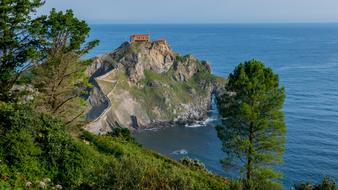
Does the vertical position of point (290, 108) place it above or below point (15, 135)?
below

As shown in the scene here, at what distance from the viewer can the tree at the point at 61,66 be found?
2619 centimetres

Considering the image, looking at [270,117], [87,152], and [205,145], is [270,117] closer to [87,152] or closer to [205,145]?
[87,152]

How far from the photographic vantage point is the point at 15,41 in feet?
84.8

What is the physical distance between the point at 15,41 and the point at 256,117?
694 inches

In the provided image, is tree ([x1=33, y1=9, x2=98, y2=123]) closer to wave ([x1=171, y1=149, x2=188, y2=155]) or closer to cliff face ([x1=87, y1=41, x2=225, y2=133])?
wave ([x1=171, y1=149, x2=188, y2=155])

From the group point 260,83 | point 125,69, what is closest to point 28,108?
point 260,83

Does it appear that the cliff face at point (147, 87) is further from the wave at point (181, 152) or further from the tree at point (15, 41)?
the tree at point (15, 41)

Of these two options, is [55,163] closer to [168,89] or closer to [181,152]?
[181,152]

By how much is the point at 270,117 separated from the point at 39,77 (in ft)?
55.1

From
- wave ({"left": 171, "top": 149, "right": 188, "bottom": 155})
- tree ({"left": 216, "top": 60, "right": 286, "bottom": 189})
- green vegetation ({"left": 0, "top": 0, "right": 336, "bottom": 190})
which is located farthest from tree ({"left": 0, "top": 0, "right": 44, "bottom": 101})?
wave ({"left": 171, "top": 149, "right": 188, "bottom": 155})

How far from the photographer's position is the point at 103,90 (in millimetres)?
119625

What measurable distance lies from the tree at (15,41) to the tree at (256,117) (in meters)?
14.7

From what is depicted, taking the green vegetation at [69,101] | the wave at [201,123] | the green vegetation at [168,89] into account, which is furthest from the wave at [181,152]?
the green vegetation at [69,101]

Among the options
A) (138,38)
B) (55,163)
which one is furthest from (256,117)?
(138,38)
